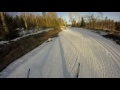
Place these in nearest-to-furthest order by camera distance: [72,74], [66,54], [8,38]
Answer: [72,74], [66,54], [8,38]

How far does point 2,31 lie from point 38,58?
22.7 feet

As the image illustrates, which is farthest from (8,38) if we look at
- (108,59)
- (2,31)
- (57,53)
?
(108,59)

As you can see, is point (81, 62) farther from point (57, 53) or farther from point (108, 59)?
point (57, 53)

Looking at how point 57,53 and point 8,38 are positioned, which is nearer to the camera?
point 57,53
